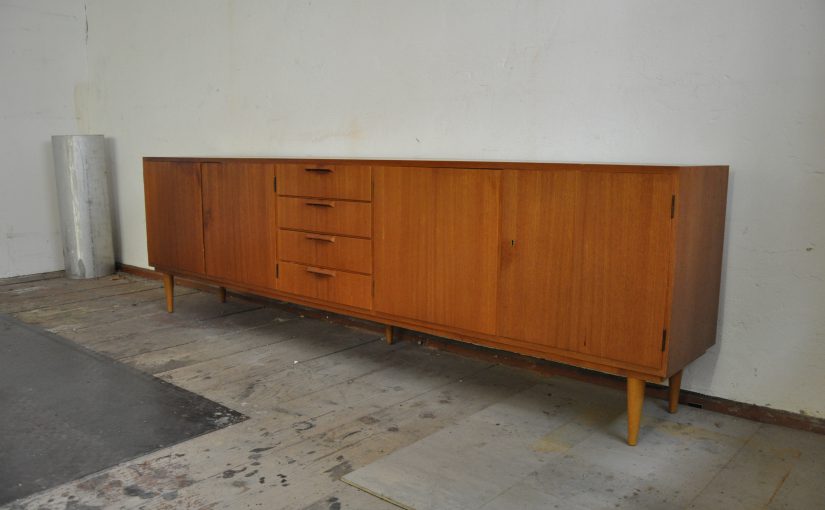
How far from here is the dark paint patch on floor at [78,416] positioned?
1.92 m

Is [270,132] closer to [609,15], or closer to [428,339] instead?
[428,339]

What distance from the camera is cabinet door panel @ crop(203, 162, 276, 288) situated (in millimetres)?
2973

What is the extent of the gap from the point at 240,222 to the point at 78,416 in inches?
43.5

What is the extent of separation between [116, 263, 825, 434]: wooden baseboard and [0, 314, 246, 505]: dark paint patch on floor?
3.29 feet

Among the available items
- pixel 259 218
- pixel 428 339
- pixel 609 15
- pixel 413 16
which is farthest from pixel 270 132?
pixel 609 15

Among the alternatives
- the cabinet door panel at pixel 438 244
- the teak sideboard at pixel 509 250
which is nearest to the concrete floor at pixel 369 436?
the teak sideboard at pixel 509 250

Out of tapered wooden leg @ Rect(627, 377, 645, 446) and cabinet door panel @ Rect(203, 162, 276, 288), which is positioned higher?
cabinet door panel @ Rect(203, 162, 276, 288)

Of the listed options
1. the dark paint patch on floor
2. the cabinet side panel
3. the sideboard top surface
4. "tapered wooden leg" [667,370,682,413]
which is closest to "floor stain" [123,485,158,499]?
the dark paint patch on floor

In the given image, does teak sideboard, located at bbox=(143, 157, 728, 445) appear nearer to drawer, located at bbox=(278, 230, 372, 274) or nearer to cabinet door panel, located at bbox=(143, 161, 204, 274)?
drawer, located at bbox=(278, 230, 372, 274)

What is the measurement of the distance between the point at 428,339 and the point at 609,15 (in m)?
1.48

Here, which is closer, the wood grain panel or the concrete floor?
the concrete floor

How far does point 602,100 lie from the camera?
7.98ft

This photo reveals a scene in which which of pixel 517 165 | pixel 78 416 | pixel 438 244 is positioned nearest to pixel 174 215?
pixel 78 416

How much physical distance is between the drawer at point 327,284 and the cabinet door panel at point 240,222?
0.10 metres
